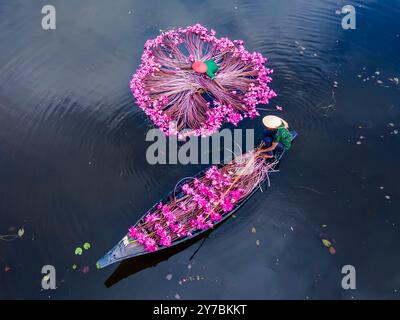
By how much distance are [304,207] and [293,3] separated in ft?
20.3

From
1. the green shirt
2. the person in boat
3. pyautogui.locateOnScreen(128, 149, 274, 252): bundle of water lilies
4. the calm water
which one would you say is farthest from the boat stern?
the green shirt

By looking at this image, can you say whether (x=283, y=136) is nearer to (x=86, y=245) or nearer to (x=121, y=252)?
(x=121, y=252)

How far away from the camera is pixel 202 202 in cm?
597

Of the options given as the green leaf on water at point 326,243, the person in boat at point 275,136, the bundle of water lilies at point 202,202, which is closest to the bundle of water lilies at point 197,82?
the person in boat at point 275,136

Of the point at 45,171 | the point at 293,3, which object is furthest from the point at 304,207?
the point at 293,3

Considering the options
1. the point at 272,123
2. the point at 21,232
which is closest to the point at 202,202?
the point at 272,123

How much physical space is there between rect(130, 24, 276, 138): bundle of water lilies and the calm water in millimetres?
365

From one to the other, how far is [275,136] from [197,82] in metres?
2.27

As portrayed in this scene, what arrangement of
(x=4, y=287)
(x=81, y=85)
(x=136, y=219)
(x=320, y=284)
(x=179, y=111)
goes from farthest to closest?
(x=81, y=85)
(x=179, y=111)
(x=136, y=219)
(x=320, y=284)
(x=4, y=287)

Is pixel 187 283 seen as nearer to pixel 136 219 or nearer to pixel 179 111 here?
pixel 136 219

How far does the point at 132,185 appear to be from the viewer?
659 centimetres

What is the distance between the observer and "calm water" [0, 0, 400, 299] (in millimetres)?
5762

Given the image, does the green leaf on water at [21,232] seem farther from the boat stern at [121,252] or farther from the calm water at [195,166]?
the boat stern at [121,252]

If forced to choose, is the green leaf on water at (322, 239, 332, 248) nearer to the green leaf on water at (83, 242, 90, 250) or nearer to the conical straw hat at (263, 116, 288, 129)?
the conical straw hat at (263, 116, 288, 129)
